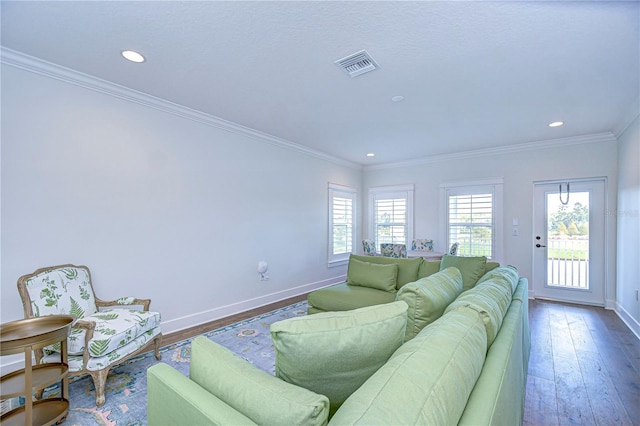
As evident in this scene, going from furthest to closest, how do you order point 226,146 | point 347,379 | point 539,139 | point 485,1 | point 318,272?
1. point 318,272
2. point 539,139
3. point 226,146
4. point 485,1
5. point 347,379

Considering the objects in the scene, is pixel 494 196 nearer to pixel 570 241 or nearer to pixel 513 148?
pixel 513 148

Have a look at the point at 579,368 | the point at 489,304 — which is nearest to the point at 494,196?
the point at 579,368

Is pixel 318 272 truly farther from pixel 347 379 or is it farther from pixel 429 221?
pixel 347 379

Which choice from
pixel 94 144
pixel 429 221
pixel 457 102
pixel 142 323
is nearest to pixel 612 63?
pixel 457 102

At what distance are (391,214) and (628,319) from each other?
3.85m

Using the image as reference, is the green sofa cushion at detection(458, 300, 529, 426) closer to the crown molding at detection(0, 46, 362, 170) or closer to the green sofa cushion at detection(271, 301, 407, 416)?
the green sofa cushion at detection(271, 301, 407, 416)

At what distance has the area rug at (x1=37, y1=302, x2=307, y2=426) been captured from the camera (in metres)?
1.96

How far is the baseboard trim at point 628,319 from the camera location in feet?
11.1

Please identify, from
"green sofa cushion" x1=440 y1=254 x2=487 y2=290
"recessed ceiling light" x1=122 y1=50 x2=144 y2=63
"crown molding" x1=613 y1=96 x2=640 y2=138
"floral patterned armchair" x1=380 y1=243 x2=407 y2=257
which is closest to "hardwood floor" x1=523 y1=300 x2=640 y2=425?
"green sofa cushion" x1=440 y1=254 x2=487 y2=290

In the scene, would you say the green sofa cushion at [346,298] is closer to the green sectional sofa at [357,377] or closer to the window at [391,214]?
the green sectional sofa at [357,377]

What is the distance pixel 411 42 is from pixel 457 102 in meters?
1.36

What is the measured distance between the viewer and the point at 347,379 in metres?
1.07

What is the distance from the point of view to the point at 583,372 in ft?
8.45

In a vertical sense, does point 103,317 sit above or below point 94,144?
below
